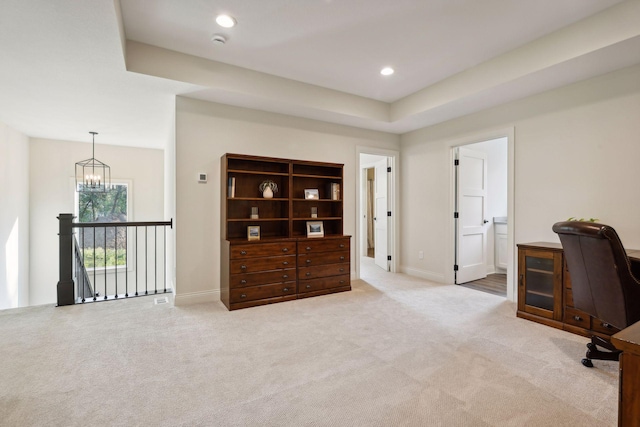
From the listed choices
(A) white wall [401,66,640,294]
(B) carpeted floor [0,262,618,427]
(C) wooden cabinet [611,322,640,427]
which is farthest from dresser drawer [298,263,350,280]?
(C) wooden cabinet [611,322,640,427]

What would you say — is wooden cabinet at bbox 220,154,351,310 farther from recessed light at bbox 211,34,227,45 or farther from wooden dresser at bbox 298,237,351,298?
recessed light at bbox 211,34,227,45

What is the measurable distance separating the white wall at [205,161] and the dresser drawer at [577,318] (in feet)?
11.9

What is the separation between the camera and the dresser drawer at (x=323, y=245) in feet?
13.1

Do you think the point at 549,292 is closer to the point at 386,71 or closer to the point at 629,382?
the point at 629,382

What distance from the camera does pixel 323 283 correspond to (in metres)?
4.16

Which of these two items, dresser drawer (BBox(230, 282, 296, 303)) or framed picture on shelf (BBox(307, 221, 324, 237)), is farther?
framed picture on shelf (BBox(307, 221, 324, 237))

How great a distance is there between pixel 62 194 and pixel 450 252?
7.22 m

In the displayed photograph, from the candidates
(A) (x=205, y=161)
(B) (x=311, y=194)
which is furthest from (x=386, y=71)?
(A) (x=205, y=161)

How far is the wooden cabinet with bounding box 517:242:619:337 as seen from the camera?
2.81 metres

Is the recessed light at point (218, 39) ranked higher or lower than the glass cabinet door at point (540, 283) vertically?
higher

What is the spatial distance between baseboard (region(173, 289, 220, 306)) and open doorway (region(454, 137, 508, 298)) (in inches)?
139

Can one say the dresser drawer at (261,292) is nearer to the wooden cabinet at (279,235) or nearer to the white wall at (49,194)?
the wooden cabinet at (279,235)

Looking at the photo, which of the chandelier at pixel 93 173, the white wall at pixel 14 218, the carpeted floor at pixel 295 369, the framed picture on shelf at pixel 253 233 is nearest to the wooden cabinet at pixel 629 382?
the carpeted floor at pixel 295 369

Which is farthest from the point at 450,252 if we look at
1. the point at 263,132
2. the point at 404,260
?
the point at 263,132
